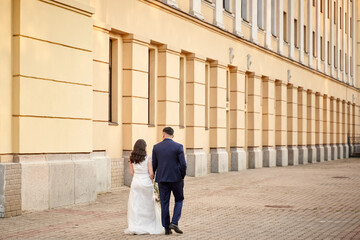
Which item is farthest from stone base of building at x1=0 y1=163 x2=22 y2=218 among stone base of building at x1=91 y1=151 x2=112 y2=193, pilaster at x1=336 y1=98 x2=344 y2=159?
pilaster at x1=336 y1=98 x2=344 y2=159

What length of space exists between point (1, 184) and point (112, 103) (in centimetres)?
720

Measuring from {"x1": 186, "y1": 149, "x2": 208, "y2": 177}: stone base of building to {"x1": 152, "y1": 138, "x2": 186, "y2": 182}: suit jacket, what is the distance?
12795 mm

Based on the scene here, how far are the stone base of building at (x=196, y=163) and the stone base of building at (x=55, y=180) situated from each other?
8.80m

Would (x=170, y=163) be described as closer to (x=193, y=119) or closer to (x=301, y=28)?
(x=193, y=119)

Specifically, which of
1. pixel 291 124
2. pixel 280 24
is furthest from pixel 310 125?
pixel 280 24

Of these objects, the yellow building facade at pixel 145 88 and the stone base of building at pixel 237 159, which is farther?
the stone base of building at pixel 237 159

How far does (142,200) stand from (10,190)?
3035 mm

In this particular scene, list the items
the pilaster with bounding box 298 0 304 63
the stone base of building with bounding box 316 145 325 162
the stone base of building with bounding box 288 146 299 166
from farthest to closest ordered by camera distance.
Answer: the stone base of building with bounding box 316 145 325 162, the pilaster with bounding box 298 0 304 63, the stone base of building with bounding box 288 146 299 166

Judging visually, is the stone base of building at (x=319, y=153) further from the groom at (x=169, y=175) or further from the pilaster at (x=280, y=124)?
the groom at (x=169, y=175)

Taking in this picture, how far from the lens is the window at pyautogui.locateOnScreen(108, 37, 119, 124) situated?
19188mm

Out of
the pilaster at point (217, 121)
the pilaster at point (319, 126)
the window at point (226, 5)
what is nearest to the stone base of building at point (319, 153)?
the pilaster at point (319, 126)

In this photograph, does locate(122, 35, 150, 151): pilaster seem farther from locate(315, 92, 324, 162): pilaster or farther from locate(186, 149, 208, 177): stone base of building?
locate(315, 92, 324, 162): pilaster

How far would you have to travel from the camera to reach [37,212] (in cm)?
1313

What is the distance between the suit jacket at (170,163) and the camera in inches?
416
